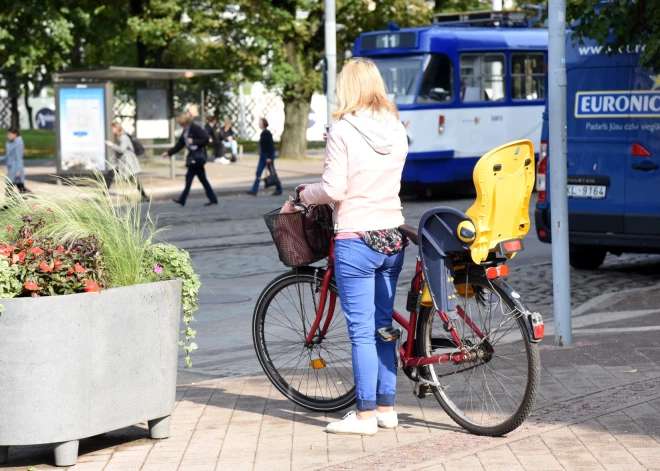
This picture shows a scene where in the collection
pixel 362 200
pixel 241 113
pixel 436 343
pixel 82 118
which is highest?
pixel 241 113

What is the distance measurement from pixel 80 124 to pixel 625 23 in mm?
18723

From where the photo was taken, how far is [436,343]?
5844mm

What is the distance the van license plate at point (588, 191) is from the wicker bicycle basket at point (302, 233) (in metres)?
6.25

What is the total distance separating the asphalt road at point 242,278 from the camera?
8544 millimetres

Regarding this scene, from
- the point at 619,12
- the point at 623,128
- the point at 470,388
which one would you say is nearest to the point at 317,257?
the point at 470,388

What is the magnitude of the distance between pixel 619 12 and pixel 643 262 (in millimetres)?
4455

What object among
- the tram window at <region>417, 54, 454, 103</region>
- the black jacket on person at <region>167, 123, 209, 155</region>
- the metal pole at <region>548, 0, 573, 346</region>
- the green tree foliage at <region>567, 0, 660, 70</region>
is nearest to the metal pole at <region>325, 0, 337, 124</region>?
the tram window at <region>417, 54, 454, 103</region>

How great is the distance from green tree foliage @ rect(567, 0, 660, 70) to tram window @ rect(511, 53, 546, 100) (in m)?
13.2

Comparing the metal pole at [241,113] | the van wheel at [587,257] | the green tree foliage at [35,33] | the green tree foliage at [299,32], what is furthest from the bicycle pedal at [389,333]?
the metal pole at [241,113]

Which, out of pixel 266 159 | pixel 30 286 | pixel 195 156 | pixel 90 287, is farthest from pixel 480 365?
pixel 266 159

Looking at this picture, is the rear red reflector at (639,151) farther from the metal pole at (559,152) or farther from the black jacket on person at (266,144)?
the black jacket on person at (266,144)

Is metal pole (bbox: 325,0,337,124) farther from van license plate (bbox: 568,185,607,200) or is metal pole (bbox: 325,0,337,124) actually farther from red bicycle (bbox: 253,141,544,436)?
red bicycle (bbox: 253,141,544,436)

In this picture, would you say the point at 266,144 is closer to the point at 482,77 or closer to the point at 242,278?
the point at 482,77

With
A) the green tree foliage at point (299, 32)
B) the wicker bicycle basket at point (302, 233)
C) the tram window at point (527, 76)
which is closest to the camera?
the wicker bicycle basket at point (302, 233)
